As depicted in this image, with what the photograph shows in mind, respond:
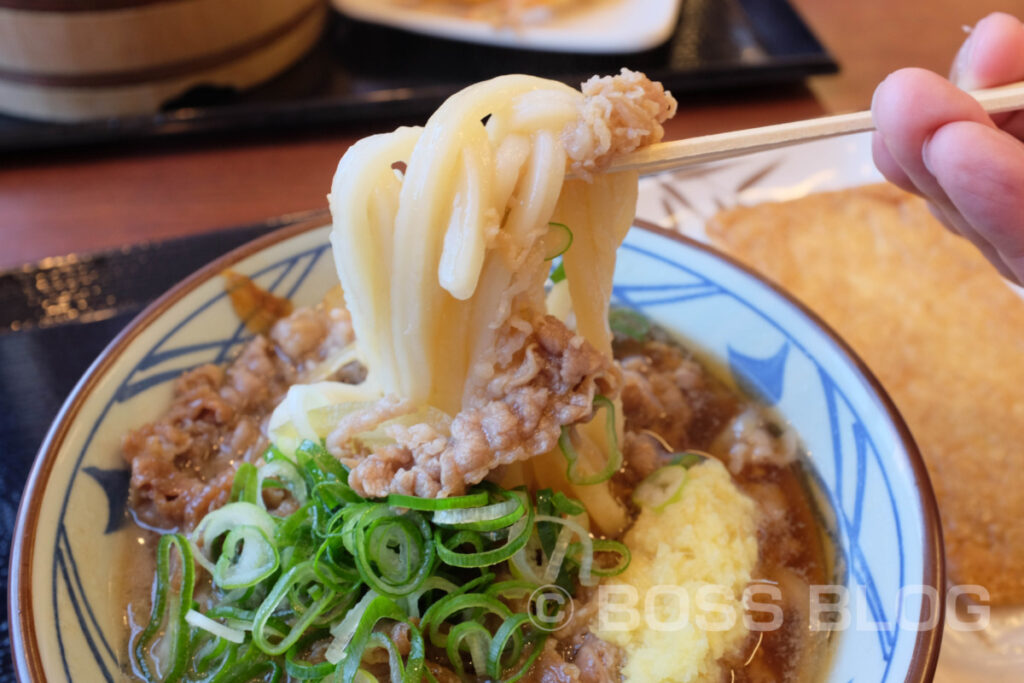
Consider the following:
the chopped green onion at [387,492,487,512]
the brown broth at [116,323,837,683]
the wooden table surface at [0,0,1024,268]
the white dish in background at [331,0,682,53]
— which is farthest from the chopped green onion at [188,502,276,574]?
the white dish in background at [331,0,682,53]

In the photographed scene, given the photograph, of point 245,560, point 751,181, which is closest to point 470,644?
point 245,560

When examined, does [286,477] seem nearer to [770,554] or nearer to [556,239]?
[556,239]

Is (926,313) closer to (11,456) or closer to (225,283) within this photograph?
(225,283)

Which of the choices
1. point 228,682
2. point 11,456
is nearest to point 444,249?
point 228,682

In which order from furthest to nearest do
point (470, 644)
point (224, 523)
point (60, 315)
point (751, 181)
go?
1. point (751, 181)
2. point (60, 315)
3. point (224, 523)
4. point (470, 644)

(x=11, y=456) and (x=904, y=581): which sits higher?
(x=11, y=456)

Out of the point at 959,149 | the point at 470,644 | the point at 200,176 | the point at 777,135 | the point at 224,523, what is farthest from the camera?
the point at 200,176

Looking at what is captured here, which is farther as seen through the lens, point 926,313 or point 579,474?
point 926,313

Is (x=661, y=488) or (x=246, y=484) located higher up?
(x=246, y=484)
